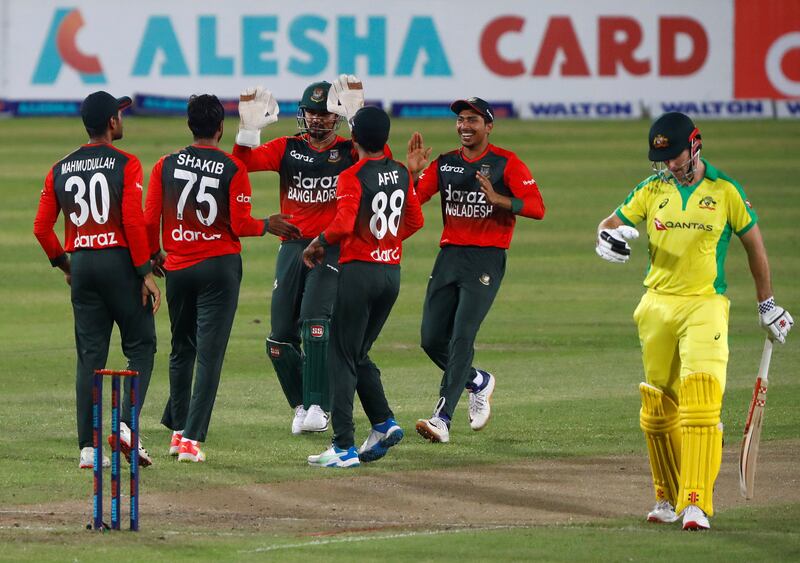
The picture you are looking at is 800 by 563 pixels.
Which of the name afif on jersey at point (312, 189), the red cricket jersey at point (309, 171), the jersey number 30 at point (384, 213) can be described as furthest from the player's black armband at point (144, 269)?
the name afif on jersey at point (312, 189)

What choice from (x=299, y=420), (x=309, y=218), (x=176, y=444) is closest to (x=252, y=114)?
(x=309, y=218)

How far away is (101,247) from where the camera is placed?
8.23 meters

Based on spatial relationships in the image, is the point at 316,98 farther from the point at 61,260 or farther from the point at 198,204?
the point at 61,260

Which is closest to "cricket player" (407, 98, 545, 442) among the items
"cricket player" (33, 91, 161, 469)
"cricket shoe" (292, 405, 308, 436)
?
"cricket shoe" (292, 405, 308, 436)

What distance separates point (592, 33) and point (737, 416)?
2029 centimetres

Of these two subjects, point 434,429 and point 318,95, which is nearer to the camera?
point 434,429

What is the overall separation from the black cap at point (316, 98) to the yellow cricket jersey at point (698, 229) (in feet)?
9.64

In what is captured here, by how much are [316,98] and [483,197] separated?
121 centimetres

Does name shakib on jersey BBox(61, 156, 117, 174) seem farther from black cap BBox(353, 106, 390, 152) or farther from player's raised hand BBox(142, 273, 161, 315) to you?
black cap BBox(353, 106, 390, 152)

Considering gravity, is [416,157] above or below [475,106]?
below

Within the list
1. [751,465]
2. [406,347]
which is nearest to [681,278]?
[751,465]

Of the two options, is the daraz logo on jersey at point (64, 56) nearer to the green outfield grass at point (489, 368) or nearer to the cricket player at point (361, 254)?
the green outfield grass at point (489, 368)

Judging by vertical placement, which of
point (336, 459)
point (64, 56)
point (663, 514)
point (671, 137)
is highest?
point (64, 56)

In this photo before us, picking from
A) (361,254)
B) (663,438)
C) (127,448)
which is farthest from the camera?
(361,254)
